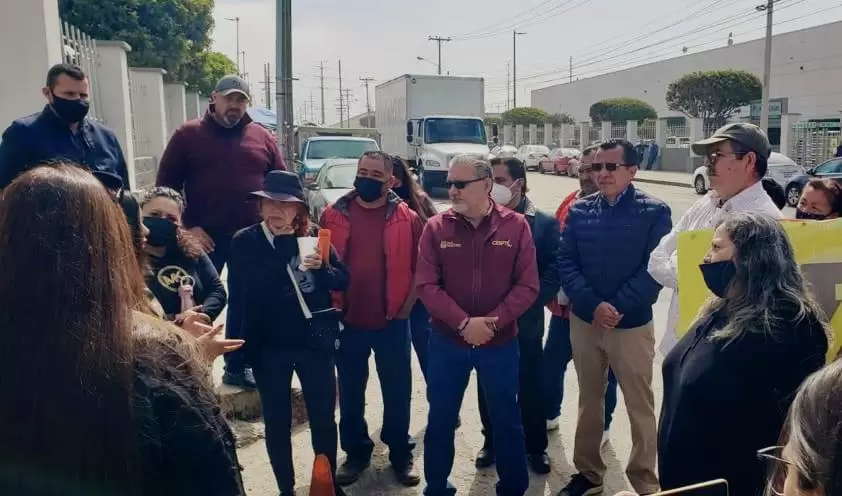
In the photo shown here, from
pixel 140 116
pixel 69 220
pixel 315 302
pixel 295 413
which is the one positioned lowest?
pixel 295 413

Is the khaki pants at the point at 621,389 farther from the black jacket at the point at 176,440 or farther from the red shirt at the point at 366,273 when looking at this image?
the black jacket at the point at 176,440

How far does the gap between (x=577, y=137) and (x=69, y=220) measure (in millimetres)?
48110

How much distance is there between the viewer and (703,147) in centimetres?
348

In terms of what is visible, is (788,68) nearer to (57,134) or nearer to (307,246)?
(307,246)

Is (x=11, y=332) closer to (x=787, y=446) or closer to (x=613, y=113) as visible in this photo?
(x=787, y=446)

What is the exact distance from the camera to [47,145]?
12.2 ft

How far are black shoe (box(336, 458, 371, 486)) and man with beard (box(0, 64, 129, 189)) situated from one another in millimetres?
2048

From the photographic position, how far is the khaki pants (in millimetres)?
3670

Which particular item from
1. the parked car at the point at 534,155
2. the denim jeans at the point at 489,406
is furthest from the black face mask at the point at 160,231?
the parked car at the point at 534,155

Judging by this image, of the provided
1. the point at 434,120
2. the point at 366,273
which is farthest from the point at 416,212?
the point at 434,120

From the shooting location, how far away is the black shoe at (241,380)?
15.4ft

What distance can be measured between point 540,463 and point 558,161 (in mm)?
32933

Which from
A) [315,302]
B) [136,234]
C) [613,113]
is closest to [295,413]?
[315,302]

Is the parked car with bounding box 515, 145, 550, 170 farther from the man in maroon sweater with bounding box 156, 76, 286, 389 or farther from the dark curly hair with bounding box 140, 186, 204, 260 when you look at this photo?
the dark curly hair with bounding box 140, 186, 204, 260
